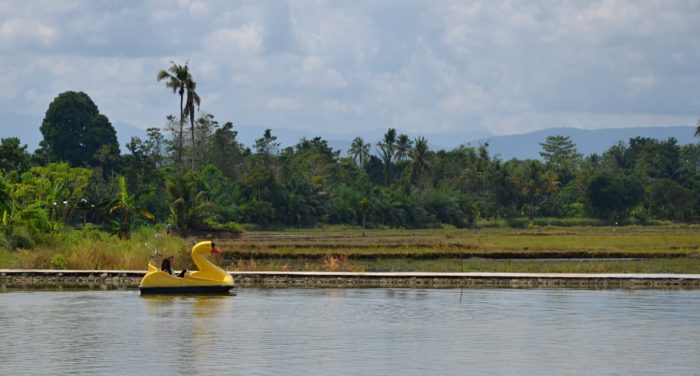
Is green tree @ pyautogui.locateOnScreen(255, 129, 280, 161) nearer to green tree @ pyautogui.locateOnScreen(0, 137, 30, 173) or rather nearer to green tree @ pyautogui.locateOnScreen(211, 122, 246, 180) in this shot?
green tree @ pyautogui.locateOnScreen(211, 122, 246, 180)

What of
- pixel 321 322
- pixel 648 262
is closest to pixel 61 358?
pixel 321 322

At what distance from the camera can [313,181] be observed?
388 feet

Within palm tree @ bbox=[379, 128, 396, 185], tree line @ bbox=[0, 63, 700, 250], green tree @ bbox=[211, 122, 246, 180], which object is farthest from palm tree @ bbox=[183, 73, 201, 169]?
palm tree @ bbox=[379, 128, 396, 185]

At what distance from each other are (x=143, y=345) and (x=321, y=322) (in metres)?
6.21

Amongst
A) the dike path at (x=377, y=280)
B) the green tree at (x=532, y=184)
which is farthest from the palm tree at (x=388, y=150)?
the dike path at (x=377, y=280)

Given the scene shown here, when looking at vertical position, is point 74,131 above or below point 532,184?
above

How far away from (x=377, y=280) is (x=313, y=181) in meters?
75.7

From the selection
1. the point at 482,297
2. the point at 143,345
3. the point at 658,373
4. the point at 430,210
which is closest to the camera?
the point at 658,373

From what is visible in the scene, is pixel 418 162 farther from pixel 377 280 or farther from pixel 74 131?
pixel 377 280

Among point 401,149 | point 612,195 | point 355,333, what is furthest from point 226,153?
point 355,333

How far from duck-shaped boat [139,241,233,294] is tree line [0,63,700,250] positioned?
131 feet

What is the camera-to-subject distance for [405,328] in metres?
29.3

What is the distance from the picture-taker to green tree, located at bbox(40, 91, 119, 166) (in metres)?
122

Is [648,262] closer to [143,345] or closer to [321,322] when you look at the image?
[321,322]
